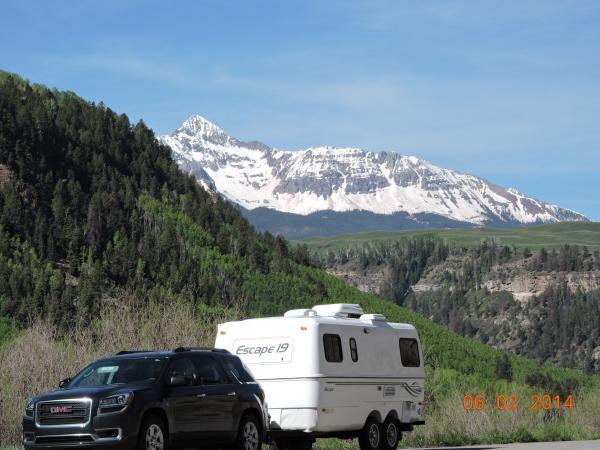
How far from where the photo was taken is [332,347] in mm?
23016

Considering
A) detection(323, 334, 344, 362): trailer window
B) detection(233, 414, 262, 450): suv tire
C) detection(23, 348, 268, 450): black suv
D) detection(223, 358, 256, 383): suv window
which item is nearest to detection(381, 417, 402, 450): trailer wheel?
detection(323, 334, 344, 362): trailer window

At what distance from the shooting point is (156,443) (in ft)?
58.9

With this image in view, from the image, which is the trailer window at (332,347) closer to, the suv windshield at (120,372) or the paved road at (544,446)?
the suv windshield at (120,372)

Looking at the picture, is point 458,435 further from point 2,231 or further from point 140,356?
point 2,231

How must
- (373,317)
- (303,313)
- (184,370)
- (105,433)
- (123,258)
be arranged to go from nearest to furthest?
(105,433) → (184,370) → (303,313) → (373,317) → (123,258)

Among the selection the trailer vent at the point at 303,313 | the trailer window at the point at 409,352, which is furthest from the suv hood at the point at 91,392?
the trailer window at the point at 409,352

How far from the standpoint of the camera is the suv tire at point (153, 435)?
57.8ft

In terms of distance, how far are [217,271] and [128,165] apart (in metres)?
23.8

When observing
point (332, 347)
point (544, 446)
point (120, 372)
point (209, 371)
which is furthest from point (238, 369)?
point (544, 446)

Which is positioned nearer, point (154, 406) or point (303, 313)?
point (154, 406)

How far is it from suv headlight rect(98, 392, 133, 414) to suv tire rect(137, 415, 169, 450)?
→ 44 cm

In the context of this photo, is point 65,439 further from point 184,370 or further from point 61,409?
point 184,370

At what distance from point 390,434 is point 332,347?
128 inches

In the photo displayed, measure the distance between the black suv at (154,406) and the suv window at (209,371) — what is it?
0.01m
